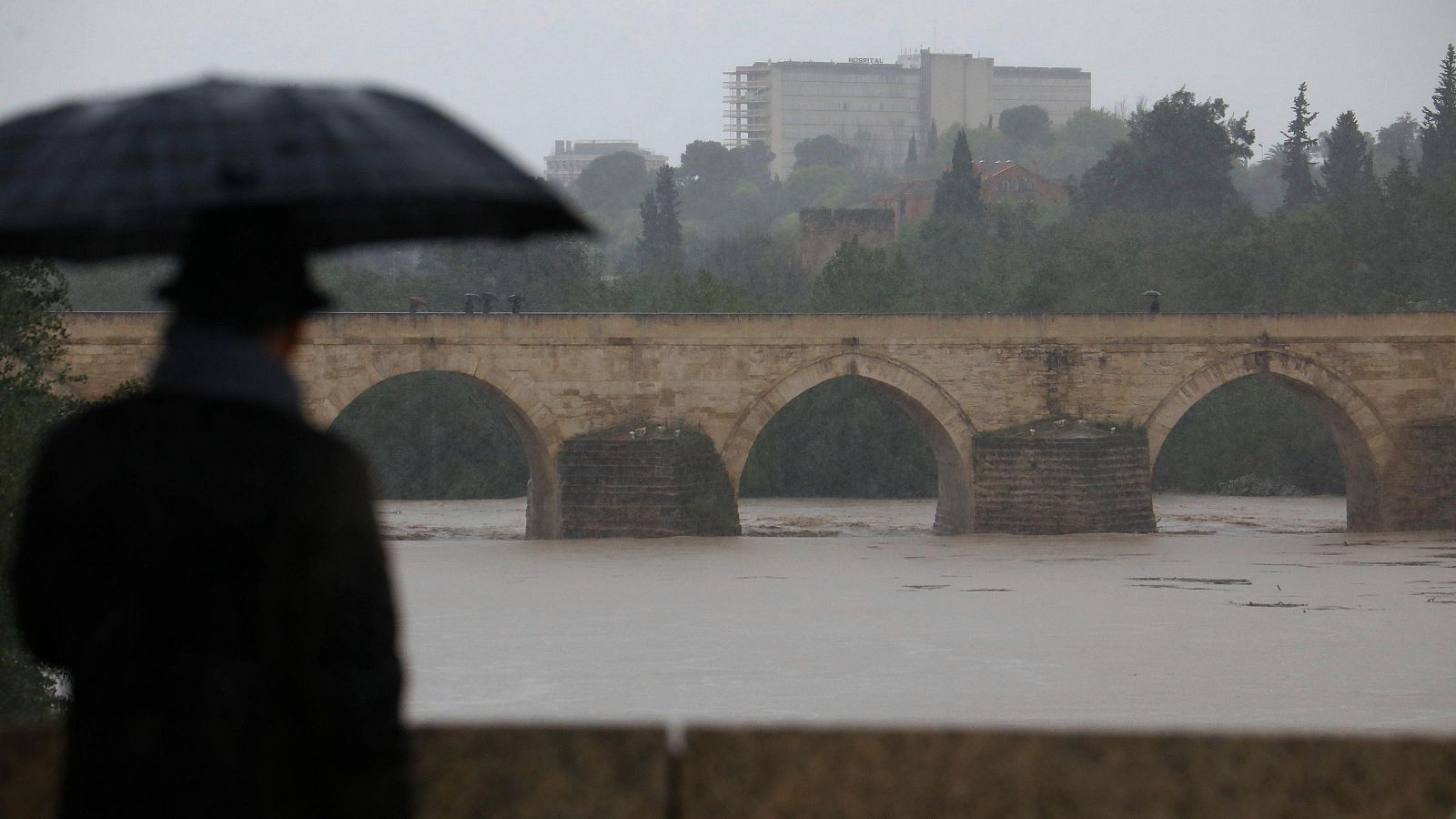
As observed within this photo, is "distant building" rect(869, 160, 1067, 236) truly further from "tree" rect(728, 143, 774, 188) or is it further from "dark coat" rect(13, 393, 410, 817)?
"dark coat" rect(13, 393, 410, 817)

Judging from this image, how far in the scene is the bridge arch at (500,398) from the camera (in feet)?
78.3

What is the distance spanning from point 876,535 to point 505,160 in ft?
83.1

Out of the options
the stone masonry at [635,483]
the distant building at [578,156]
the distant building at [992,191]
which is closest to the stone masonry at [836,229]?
the distant building at [992,191]

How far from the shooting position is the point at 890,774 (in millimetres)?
1879

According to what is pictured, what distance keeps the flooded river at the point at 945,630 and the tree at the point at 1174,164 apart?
2619cm

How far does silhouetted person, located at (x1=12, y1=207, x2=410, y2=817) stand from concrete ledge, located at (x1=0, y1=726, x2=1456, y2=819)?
6.3 inches

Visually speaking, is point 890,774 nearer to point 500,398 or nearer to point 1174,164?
point 500,398

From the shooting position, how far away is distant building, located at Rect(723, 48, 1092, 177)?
12575cm

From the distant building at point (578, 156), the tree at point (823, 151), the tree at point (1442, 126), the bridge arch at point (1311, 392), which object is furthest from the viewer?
the distant building at point (578, 156)

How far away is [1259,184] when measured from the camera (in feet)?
300

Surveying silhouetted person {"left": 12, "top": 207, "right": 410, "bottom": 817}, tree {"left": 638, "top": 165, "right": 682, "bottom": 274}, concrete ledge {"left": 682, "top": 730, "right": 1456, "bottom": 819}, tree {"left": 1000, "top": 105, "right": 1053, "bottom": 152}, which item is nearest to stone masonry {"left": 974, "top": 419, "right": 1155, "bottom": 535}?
concrete ledge {"left": 682, "top": 730, "right": 1456, "bottom": 819}

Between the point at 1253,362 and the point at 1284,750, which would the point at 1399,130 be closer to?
the point at 1253,362

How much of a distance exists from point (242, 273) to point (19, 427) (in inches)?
436

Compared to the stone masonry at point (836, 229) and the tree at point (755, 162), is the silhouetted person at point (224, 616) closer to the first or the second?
the stone masonry at point (836, 229)
